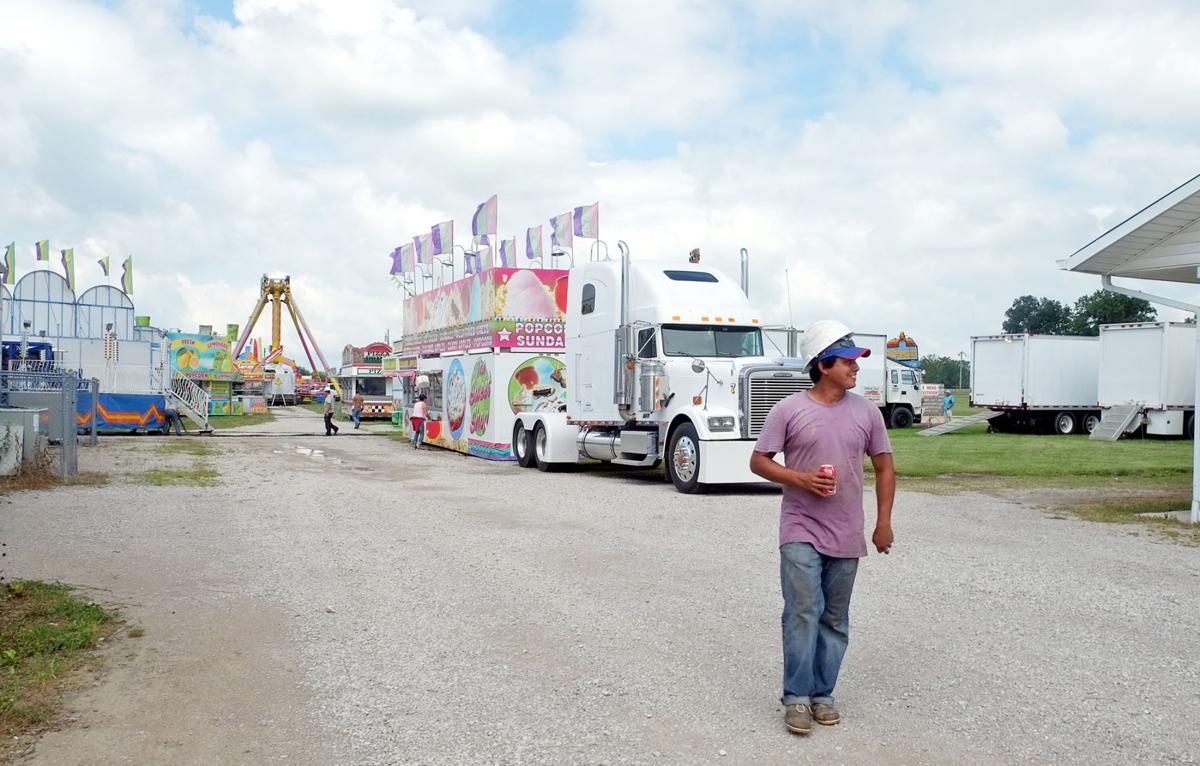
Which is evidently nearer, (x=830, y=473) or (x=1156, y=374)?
(x=830, y=473)

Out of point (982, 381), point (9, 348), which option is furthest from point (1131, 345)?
point (9, 348)

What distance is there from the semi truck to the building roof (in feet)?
13.7

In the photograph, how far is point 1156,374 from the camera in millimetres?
32031

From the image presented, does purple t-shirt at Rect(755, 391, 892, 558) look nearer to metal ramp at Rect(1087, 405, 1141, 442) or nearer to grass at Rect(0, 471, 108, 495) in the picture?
grass at Rect(0, 471, 108, 495)

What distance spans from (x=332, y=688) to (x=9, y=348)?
32730 millimetres

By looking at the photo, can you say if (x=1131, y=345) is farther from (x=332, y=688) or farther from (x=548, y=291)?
(x=332, y=688)

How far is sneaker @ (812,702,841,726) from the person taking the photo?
482 centimetres

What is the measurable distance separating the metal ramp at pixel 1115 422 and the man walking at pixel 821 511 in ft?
99.9

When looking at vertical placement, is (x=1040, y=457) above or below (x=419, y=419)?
below

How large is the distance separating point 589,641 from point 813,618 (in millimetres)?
1950

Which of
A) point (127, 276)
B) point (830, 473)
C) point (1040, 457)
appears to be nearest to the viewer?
point (830, 473)

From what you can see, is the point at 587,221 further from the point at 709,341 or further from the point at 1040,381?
the point at 1040,381

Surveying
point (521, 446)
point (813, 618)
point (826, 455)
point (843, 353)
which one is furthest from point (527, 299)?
point (813, 618)

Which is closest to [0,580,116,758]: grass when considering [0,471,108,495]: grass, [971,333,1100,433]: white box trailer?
[0,471,108,495]: grass
